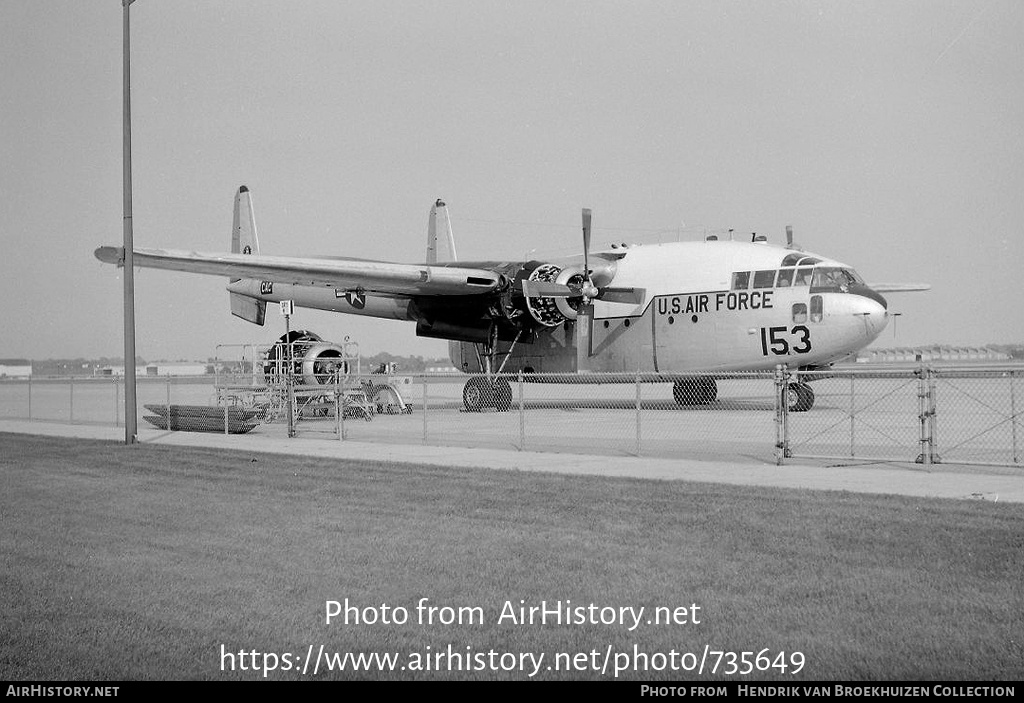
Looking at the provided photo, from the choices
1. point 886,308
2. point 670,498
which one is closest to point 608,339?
point 886,308

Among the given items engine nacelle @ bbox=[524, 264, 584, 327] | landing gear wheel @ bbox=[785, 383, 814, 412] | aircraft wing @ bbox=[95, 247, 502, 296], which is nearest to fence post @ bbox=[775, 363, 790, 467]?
landing gear wheel @ bbox=[785, 383, 814, 412]

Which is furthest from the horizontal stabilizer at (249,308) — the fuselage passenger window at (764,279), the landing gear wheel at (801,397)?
the landing gear wheel at (801,397)

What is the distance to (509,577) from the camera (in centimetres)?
773

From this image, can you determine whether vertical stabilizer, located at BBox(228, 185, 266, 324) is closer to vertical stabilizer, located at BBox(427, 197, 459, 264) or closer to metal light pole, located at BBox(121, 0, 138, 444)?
vertical stabilizer, located at BBox(427, 197, 459, 264)

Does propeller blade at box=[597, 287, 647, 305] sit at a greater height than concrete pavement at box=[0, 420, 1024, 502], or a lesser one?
greater

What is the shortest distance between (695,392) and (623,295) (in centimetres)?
339

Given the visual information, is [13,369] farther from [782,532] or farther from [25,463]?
[782,532]

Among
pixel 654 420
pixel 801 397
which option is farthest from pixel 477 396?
pixel 801 397

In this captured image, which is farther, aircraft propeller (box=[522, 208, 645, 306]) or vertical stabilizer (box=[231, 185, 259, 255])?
vertical stabilizer (box=[231, 185, 259, 255])

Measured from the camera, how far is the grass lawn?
5785 mm

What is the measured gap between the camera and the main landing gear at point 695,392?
28.4 metres

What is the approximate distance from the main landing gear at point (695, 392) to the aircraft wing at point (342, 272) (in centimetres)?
595

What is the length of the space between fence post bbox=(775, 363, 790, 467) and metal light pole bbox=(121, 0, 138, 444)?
41.3 ft

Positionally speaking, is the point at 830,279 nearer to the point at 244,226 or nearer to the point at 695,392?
the point at 695,392
